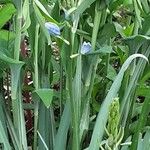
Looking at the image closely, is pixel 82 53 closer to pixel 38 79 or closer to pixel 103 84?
pixel 38 79

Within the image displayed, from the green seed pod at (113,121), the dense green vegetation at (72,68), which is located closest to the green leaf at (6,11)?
the dense green vegetation at (72,68)

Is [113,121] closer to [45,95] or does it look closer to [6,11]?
[45,95]

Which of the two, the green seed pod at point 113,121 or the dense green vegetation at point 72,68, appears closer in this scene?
the green seed pod at point 113,121

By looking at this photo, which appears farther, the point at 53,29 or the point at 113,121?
the point at 53,29

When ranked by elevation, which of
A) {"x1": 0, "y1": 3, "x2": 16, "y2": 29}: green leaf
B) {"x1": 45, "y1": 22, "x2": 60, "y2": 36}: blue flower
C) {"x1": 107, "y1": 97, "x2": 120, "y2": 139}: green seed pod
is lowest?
{"x1": 107, "y1": 97, "x2": 120, "y2": 139}: green seed pod

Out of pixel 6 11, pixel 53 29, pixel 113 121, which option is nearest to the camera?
pixel 113 121

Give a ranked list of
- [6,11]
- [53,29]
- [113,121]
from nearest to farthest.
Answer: [113,121], [53,29], [6,11]

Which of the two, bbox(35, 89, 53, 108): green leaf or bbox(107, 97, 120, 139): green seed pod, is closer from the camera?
bbox(107, 97, 120, 139): green seed pod

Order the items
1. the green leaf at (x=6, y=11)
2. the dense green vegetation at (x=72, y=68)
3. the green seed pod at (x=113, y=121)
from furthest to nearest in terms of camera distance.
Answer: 1. the green leaf at (x=6, y=11)
2. the dense green vegetation at (x=72, y=68)
3. the green seed pod at (x=113, y=121)

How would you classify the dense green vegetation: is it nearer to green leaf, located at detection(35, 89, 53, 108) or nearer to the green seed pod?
green leaf, located at detection(35, 89, 53, 108)

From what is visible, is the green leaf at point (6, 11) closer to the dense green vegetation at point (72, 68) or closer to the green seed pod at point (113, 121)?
the dense green vegetation at point (72, 68)

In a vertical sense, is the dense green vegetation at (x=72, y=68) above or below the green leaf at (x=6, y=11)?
below

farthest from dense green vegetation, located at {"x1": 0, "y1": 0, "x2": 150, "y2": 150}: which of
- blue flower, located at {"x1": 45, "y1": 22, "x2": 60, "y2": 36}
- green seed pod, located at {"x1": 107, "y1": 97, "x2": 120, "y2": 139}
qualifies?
green seed pod, located at {"x1": 107, "y1": 97, "x2": 120, "y2": 139}

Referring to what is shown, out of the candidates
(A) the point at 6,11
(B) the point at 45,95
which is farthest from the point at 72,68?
(A) the point at 6,11
